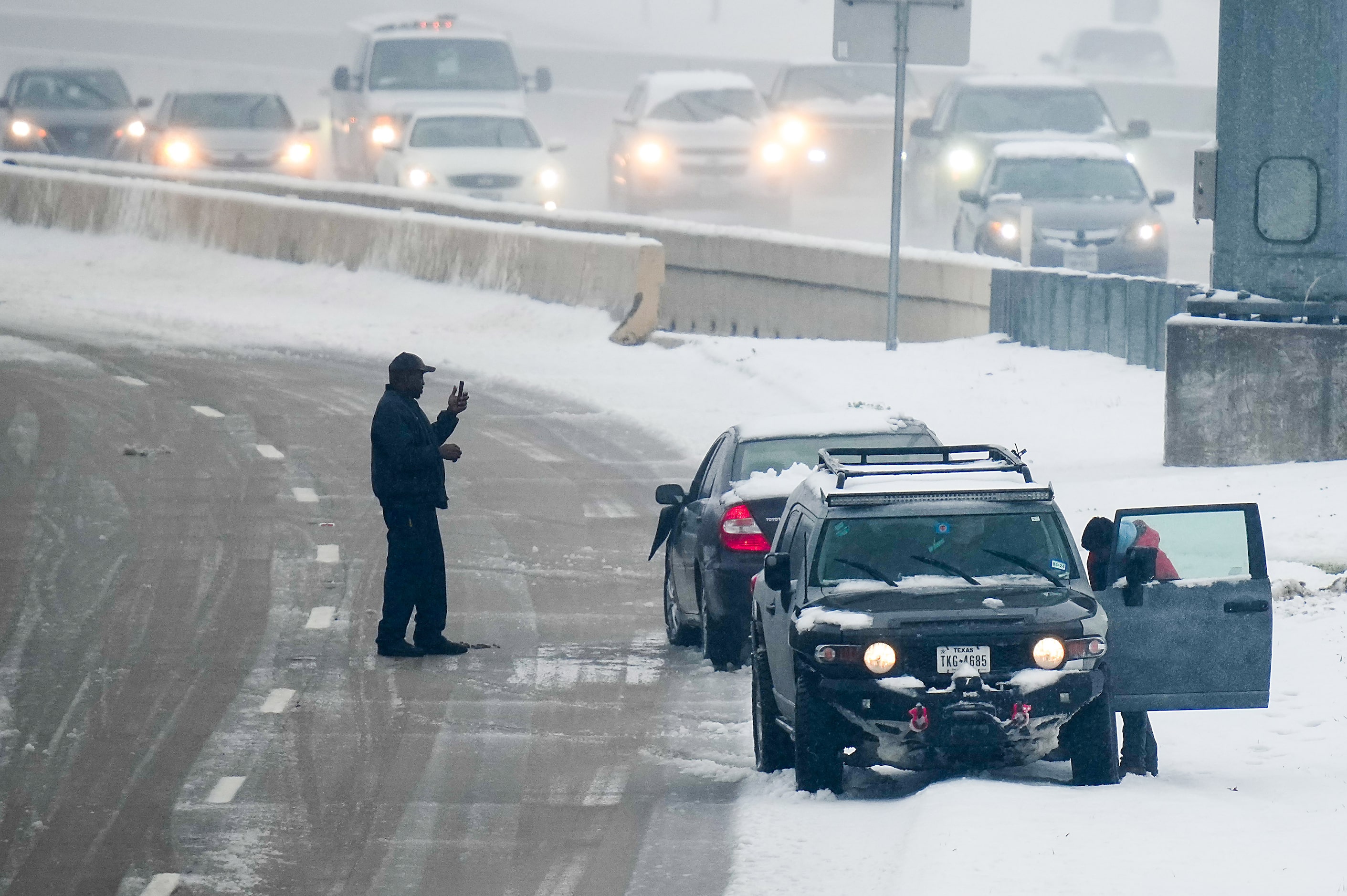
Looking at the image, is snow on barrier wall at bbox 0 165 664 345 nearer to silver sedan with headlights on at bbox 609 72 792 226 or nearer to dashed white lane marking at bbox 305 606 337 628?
silver sedan with headlights on at bbox 609 72 792 226

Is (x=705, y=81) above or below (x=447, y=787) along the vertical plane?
above

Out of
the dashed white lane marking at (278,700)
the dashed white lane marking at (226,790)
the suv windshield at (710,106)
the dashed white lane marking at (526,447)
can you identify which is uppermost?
the suv windshield at (710,106)

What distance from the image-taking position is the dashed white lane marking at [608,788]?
31.2ft

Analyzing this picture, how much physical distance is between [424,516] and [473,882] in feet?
14.5

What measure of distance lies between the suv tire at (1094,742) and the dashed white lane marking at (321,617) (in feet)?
16.4

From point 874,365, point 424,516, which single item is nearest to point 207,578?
point 424,516

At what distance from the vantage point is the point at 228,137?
38.9 meters

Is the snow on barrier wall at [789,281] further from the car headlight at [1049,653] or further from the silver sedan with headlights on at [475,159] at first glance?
the car headlight at [1049,653]

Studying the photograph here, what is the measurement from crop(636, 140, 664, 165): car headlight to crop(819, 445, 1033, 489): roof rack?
23.9 meters

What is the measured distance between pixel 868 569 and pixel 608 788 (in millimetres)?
1350

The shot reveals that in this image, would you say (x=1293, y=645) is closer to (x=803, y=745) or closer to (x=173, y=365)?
(x=803, y=745)

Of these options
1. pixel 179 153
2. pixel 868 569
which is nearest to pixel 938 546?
pixel 868 569

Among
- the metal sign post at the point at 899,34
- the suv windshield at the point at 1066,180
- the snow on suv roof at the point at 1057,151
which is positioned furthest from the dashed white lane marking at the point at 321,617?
the snow on suv roof at the point at 1057,151

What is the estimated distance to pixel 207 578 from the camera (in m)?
14.3
